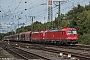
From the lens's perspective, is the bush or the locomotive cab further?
the bush

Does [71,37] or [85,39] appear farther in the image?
[85,39]

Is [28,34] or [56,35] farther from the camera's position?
[28,34]

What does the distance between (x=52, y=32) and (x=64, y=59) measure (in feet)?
102

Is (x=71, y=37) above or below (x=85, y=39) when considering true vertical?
above

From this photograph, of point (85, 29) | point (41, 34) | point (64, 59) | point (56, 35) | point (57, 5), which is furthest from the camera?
point (85, 29)

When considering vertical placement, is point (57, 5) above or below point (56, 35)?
above

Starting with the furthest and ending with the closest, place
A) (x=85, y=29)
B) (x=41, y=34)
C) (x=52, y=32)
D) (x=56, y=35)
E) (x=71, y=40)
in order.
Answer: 1. (x=85, y=29)
2. (x=41, y=34)
3. (x=52, y=32)
4. (x=56, y=35)
5. (x=71, y=40)

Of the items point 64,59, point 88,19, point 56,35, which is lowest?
point 64,59

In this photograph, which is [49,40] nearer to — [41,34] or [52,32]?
[52,32]

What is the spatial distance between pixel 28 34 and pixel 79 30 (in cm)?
1446

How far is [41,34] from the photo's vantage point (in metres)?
59.5

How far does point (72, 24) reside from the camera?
73.2 m

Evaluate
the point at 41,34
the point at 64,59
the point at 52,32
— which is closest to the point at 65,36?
the point at 52,32

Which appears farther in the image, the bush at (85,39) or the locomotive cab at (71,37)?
the bush at (85,39)
